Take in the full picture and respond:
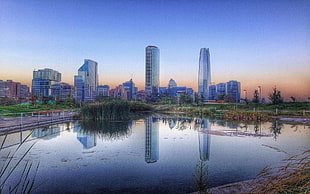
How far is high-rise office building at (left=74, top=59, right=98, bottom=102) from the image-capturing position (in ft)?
269

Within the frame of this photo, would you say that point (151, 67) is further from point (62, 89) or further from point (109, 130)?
point (109, 130)

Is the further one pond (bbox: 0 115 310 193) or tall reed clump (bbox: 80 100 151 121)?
tall reed clump (bbox: 80 100 151 121)

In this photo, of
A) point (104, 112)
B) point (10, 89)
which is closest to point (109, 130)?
point (104, 112)

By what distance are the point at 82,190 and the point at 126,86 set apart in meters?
123

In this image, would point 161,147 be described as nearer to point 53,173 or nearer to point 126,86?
point 53,173

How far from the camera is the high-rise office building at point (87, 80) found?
81.9m

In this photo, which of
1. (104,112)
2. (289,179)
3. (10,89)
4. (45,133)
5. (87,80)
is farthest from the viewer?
(87,80)

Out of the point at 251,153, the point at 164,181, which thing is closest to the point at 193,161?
the point at 164,181

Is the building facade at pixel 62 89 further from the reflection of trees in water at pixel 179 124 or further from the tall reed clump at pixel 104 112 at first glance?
the reflection of trees in water at pixel 179 124

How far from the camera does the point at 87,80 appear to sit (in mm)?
91688

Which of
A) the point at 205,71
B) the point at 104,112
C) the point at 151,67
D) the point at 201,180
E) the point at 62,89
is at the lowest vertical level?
the point at 201,180

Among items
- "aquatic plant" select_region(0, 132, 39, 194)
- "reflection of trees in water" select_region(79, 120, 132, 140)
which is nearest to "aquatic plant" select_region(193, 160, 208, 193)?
"aquatic plant" select_region(0, 132, 39, 194)

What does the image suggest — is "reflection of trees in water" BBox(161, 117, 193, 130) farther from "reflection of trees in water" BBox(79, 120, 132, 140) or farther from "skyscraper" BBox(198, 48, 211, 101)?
"skyscraper" BBox(198, 48, 211, 101)

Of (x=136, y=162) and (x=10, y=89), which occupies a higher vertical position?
(x=10, y=89)
